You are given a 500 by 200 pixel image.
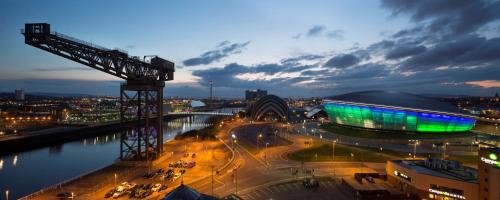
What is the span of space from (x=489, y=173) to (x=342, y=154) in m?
33.8

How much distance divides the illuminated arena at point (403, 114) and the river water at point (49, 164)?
68.9 meters

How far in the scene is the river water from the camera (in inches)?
2237

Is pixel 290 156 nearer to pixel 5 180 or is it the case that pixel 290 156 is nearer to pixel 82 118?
pixel 5 180

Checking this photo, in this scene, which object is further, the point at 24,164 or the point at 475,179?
the point at 24,164

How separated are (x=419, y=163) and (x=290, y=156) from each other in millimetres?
25126

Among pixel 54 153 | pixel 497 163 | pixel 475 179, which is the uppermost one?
pixel 497 163

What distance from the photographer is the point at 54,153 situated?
90.6m

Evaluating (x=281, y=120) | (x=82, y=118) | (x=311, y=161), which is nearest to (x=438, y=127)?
(x=311, y=161)

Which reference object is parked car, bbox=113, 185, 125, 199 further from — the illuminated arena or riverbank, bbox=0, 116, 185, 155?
the illuminated arena

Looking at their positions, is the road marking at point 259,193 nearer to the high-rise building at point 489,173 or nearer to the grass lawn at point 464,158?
the high-rise building at point 489,173

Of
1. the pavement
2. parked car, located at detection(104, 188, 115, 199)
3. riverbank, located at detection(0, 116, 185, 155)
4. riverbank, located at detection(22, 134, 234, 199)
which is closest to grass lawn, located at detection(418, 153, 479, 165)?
the pavement

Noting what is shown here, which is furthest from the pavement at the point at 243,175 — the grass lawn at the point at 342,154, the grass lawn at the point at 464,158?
the grass lawn at the point at 464,158

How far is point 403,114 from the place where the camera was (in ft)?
291

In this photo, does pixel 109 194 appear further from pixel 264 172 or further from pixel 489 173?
pixel 489 173
